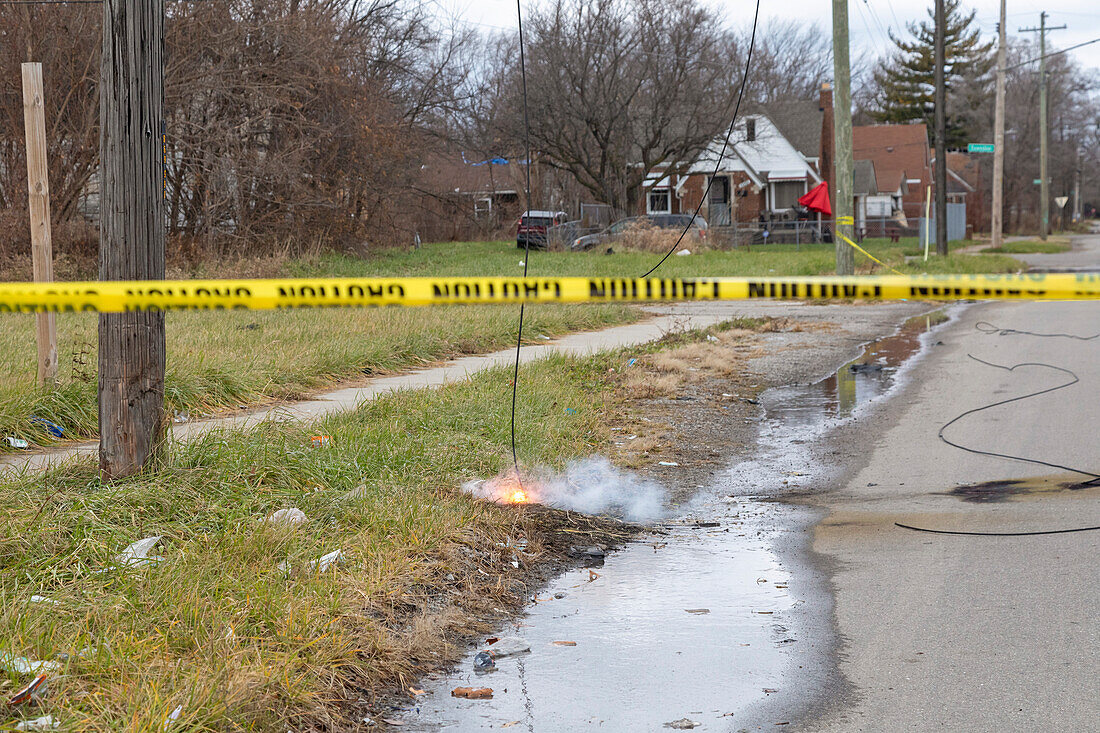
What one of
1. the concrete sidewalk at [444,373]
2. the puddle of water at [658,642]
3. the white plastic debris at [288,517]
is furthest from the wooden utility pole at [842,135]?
the white plastic debris at [288,517]

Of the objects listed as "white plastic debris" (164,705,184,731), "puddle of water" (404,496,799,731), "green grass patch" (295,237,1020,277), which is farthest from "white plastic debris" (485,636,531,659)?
"green grass patch" (295,237,1020,277)

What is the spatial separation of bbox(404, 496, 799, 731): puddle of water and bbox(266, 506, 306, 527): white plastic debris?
1134 millimetres

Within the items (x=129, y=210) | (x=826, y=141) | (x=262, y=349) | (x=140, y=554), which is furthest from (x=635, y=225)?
(x=140, y=554)

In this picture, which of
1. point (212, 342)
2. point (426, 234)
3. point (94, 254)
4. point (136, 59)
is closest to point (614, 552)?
point (136, 59)

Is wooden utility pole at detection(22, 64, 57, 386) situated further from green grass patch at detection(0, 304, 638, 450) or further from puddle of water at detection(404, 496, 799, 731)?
puddle of water at detection(404, 496, 799, 731)

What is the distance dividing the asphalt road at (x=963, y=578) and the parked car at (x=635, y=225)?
2669cm

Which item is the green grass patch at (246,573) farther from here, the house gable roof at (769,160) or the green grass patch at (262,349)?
the house gable roof at (769,160)

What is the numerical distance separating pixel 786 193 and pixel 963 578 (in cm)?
5170

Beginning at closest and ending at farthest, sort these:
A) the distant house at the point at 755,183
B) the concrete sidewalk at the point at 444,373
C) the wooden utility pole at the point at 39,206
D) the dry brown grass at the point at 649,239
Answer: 1. the concrete sidewalk at the point at 444,373
2. the wooden utility pole at the point at 39,206
3. the dry brown grass at the point at 649,239
4. the distant house at the point at 755,183

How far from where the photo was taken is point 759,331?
572 inches

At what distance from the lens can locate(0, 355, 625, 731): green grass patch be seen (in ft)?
10.2

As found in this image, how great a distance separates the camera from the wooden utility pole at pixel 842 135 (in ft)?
63.8

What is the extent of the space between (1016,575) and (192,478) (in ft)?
12.5

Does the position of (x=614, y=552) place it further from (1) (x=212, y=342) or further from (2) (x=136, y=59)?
(1) (x=212, y=342)
